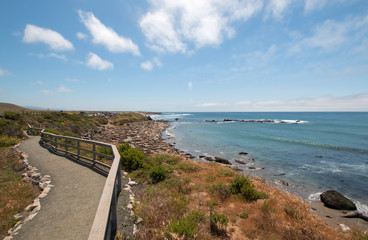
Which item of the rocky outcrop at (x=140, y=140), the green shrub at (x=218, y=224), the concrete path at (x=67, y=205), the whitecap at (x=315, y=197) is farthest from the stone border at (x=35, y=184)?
the whitecap at (x=315, y=197)

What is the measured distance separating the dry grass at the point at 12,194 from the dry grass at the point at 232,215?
370 centimetres

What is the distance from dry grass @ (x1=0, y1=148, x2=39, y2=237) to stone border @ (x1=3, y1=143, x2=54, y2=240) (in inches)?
6.9

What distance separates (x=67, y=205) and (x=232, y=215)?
6.08 m

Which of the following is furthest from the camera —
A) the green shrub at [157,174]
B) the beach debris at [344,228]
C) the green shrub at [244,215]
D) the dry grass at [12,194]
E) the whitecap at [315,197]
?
the whitecap at [315,197]

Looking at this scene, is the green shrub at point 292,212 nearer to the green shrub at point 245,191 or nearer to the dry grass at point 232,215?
the dry grass at point 232,215

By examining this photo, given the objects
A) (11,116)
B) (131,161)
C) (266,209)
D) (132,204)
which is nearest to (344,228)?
(266,209)

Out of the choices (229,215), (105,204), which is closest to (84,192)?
(105,204)

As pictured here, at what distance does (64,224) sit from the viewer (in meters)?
4.50

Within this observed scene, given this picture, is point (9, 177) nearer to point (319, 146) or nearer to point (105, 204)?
point (105, 204)

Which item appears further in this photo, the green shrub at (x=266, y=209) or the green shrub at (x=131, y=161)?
the green shrub at (x=131, y=161)

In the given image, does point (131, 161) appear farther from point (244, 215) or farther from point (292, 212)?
point (292, 212)

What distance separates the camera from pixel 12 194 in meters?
6.25

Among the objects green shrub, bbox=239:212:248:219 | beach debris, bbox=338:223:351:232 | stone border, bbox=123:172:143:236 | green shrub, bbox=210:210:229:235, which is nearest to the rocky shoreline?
stone border, bbox=123:172:143:236

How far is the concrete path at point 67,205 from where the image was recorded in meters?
4.20
